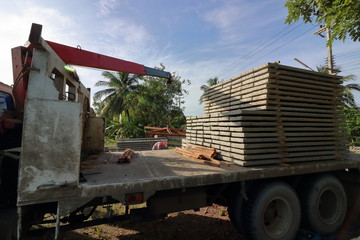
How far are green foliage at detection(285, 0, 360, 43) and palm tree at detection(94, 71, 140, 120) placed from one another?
18239 mm

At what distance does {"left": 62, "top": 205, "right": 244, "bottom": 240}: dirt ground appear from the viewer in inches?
137

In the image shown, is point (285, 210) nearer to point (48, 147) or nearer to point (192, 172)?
point (192, 172)

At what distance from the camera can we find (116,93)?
22656 mm

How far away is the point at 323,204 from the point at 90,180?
4117 millimetres

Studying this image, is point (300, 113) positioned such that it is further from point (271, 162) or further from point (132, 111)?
point (132, 111)

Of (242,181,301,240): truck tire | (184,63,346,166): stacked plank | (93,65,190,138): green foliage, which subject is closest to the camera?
(242,181,301,240): truck tire

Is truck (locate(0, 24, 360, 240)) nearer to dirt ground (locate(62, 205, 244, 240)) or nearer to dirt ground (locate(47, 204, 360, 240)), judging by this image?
dirt ground (locate(47, 204, 360, 240))

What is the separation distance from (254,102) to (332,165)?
1741 millimetres

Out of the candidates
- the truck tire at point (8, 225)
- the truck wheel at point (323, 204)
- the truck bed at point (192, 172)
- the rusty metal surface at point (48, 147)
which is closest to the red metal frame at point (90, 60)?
the rusty metal surface at point (48, 147)

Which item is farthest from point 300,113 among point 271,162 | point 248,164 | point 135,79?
point 135,79

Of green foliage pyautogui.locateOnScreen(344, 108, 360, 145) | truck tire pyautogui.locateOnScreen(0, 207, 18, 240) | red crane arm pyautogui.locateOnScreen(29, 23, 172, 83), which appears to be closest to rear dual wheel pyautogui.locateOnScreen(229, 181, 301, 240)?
truck tire pyautogui.locateOnScreen(0, 207, 18, 240)

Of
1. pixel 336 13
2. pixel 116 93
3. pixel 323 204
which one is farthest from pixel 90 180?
pixel 116 93

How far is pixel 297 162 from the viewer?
3.30 meters

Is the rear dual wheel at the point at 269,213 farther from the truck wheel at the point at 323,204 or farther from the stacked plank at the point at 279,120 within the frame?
the stacked plank at the point at 279,120
